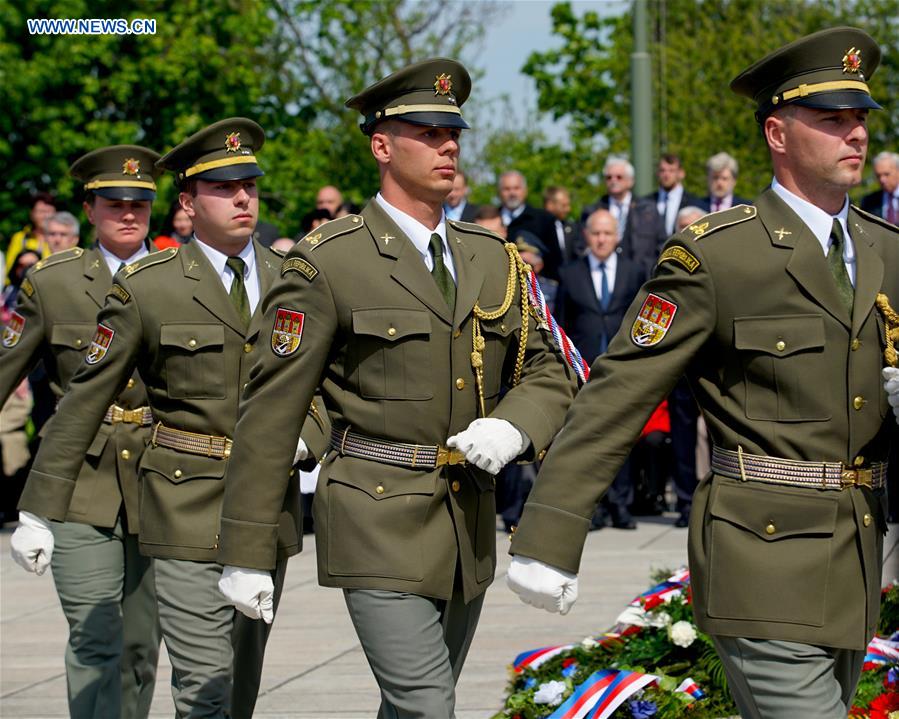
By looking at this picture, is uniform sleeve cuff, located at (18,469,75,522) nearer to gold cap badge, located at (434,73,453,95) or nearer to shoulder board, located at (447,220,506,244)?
shoulder board, located at (447,220,506,244)

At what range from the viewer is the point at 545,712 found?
6902mm

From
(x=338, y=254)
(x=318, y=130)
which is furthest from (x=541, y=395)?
(x=318, y=130)

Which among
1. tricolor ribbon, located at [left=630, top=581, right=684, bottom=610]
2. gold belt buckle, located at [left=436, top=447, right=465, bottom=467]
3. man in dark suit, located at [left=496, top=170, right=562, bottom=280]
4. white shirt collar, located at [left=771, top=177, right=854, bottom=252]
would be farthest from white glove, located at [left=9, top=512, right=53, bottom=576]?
man in dark suit, located at [left=496, top=170, right=562, bottom=280]

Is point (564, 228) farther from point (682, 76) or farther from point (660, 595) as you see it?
point (682, 76)

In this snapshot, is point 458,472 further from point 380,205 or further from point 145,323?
point 145,323

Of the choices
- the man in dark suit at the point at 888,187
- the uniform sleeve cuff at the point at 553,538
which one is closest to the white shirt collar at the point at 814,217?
the uniform sleeve cuff at the point at 553,538

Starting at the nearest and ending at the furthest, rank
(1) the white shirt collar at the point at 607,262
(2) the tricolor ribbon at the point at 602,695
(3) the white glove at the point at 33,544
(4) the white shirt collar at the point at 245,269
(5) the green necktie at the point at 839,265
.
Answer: (5) the green necktie at the point at 839,265 < (3) the white glove at the point at 33,544 < (4) the white shirt collar at the point at 245,269 < (2) the tricolor ribbon at the point at 602,695 < (1) the white shirt collar at the point at 607,262

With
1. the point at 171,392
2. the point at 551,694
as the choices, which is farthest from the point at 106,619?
the point at 551,694

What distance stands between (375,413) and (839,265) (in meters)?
1.40

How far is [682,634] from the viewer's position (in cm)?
699

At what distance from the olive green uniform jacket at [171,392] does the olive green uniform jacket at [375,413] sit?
936mm

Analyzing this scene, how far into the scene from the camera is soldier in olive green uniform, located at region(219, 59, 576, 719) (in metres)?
4.95

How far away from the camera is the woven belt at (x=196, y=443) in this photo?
20.3 ft

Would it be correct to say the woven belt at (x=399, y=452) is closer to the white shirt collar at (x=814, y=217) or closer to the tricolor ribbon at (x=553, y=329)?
the tricolor ribbon at (x=553, y=329)
